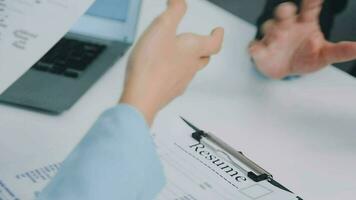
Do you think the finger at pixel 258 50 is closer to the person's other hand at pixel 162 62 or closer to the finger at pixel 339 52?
the finger at pixel 339 52

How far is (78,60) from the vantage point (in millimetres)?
628

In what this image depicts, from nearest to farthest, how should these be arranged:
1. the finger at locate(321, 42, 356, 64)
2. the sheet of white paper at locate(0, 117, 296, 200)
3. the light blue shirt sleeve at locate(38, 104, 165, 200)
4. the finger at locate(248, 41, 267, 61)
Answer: the light blue shirt sleeve at locate(38, 104, 165, 200), the sheet of white paper at locate(0, 117, 296, 200), the finger at locate(321, 42, 356, 64), the finger at locate(248, 41, 267, 61)

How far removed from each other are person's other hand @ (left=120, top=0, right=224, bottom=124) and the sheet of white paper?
0.40 feet

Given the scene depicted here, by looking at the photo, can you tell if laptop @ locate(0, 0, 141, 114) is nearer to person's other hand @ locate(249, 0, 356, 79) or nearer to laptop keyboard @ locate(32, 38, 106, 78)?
laptop keyboard @ locate(32, 38, 106, 78)

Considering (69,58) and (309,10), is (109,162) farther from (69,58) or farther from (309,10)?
(309,10)

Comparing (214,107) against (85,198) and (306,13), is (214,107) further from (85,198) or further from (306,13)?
(85,198)

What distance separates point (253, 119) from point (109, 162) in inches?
12.4

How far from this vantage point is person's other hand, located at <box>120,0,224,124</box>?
38 centimetres

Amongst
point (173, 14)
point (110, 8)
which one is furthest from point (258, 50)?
point (173, 14)

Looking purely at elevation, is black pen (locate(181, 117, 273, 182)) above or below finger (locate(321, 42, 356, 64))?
below

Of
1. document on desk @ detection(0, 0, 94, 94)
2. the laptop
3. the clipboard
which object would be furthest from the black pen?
document on desk @ detection(0, 0, 94, 94)

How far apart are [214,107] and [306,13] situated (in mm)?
174

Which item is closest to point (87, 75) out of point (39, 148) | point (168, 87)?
point (39, 148)

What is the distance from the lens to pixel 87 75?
2.06 feet
